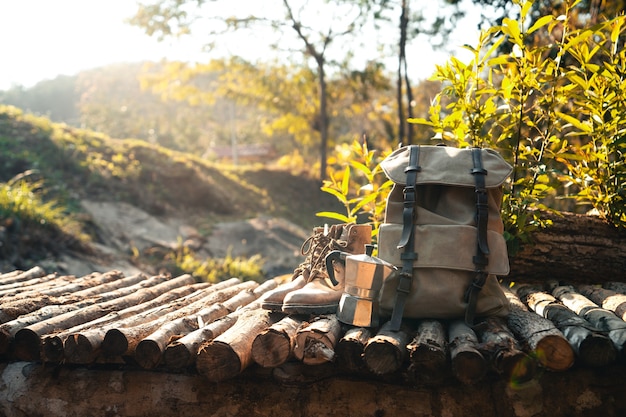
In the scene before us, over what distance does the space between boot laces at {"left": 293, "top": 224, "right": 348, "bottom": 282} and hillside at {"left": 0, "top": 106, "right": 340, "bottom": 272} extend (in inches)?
231

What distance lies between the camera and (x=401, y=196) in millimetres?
3139

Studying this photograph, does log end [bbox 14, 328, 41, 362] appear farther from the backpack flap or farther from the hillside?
the hillside

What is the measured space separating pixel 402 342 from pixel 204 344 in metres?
0.90

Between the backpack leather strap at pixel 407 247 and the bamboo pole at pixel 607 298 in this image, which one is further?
the bamboo pole at pixel 607 298

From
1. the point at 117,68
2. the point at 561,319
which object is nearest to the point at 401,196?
the point at 561,319

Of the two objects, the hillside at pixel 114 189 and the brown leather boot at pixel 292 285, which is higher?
the brown leather boot at pixel 292 285

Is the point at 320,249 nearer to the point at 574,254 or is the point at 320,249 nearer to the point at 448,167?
the point at 448,167

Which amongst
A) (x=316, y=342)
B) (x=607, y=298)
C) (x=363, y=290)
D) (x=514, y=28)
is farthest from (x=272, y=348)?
(x=514, y=28)

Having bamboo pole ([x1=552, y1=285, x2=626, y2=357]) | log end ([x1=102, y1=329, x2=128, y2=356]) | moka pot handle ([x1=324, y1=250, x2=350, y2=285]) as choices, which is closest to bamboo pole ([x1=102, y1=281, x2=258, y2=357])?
log end ([x1=102, y1=329, x2=128, y2=356])

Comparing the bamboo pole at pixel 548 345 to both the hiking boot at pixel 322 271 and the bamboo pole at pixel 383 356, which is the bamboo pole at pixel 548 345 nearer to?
the bamboo pole at pixel 383 356

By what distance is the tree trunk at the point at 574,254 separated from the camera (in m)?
4.06

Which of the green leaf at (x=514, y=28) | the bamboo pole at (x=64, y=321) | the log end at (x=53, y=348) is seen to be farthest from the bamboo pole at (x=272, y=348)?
the green leaf at (x=514, y=28)

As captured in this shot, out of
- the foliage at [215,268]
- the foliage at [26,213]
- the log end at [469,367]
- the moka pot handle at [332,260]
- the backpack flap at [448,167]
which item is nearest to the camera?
the log end at [469,367]

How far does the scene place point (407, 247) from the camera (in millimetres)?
2986
